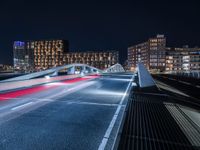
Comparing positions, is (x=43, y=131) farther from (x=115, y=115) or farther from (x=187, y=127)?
(x=187, y=127)

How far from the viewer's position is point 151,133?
588 cm

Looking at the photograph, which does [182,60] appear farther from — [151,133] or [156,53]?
[151,133]

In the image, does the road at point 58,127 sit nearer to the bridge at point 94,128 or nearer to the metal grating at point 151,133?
the bridge at point 94,128

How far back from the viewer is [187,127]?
6.78 m

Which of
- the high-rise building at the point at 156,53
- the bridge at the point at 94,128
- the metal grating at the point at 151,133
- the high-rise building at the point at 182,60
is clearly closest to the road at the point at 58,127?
the bridge at the point at 94,128

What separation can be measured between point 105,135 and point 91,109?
3.44 meters

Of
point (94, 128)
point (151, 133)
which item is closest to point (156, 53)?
point (151, 133)

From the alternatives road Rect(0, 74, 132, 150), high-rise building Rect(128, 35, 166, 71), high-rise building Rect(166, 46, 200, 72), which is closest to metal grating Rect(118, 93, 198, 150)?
road Rect(0, 74, 132, 150)

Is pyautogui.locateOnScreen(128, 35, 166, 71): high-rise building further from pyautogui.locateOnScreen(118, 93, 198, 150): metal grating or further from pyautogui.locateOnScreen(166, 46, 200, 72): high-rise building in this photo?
pyautogui.locateOnScreen(118, 93, 198, 150): metal grating

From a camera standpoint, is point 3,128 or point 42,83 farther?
point 42,83

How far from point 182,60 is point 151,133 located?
166m

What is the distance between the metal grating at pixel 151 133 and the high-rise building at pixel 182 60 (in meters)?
155

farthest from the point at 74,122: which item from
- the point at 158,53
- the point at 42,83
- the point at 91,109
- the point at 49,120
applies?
the point at 158,53

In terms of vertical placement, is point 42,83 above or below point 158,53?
below
